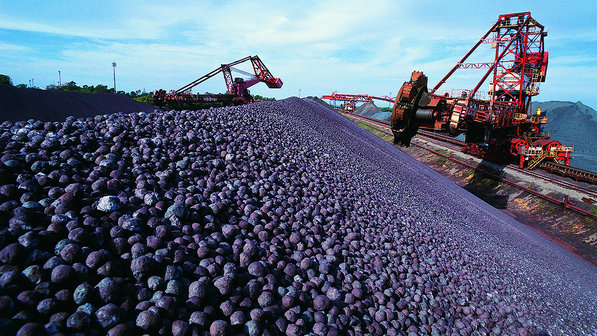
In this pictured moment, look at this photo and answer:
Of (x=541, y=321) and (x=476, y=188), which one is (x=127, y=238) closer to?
(x=541, y=321)

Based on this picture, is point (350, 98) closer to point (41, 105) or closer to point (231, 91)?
point (231, 91)

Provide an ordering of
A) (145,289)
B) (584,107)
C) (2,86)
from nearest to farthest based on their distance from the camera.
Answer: (145,289) < (2,86) < (584,107)

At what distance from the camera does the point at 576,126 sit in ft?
79.1

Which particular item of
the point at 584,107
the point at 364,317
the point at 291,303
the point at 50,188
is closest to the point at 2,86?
the point at 50,188

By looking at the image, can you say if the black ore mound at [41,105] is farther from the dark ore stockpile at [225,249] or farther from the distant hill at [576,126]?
the distant hill at [576,126]

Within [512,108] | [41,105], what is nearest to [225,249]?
[41,105]

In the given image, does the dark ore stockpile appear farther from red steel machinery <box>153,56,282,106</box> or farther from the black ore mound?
red steel machinery <box>153,56,282,106</box>

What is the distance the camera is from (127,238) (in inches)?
87.3

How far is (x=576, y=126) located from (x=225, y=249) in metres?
32.4

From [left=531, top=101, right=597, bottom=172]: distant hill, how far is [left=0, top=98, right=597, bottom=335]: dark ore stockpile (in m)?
22.2

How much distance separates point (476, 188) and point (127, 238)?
15.5 m

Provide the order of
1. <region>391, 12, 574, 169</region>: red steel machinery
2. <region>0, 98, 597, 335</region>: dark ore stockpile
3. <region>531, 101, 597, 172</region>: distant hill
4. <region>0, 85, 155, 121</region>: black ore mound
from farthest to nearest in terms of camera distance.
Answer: <region>531, 101, 597, 172</region>: distant hill, <region>391, 12, 574, 169</region>: red steel machinery, <region>0, 85, 155, 121</region>: black ore mound, <region>0, 98, 597, 335</region>: dark ore stockpile

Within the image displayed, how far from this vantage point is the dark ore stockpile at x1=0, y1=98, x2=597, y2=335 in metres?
1.78

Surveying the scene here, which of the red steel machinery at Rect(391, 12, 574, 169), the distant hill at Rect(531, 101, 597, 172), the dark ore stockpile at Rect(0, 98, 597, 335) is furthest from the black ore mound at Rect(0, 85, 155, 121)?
the distant hill at Rect(531, 101, 597, 172)
